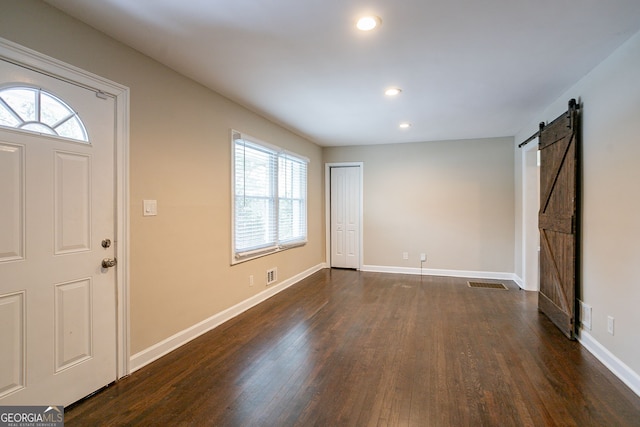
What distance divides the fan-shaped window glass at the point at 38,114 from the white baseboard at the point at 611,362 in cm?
409

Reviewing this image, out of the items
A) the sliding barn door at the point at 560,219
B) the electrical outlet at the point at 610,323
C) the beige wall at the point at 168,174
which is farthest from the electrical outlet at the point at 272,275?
the electrical outlet at the point at 610,323

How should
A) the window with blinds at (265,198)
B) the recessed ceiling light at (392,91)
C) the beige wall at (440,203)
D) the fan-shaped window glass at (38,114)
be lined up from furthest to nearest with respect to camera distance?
the beige wall at (440,203) → the window with blinds at (265,198) → the recessed ceiling light at (392,91) → the fan-shaped window glass at (38,114)

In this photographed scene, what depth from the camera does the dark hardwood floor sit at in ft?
6.40

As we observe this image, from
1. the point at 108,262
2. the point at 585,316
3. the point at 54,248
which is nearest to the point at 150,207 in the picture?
the point at 108,262

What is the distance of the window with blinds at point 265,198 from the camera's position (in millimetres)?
3816

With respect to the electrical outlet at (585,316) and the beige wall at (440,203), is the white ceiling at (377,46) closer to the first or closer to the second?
the beige wall at (440,203)

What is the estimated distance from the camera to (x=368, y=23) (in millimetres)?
2111

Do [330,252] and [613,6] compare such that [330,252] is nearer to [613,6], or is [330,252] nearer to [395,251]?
[395,251]

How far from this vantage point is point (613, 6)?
193cm

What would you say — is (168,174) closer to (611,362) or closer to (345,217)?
(611,362)

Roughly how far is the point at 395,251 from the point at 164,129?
4.66m

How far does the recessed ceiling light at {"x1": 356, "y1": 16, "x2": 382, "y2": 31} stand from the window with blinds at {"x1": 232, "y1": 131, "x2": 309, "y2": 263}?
2.03 meters

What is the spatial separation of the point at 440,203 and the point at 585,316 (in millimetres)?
3202

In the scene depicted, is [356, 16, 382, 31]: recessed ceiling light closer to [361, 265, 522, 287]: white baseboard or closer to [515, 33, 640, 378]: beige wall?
A: [515, 33, 640, 378]: beige wall
